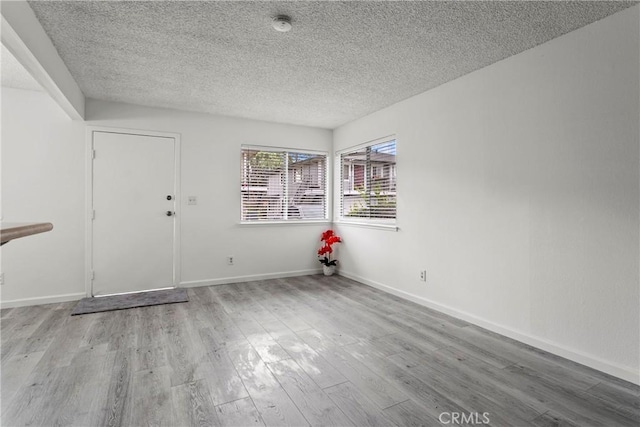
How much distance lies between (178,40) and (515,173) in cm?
292

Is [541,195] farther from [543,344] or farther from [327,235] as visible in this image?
[327,235]

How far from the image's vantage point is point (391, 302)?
3803 millimetres

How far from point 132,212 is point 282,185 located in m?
2.08

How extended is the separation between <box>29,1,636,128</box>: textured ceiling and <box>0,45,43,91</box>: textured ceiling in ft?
1.35

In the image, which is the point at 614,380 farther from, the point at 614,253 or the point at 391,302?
the point at 391,302

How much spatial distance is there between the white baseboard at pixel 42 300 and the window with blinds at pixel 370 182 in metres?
3.64

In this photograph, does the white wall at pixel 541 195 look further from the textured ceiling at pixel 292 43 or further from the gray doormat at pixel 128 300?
the gray doormat at pixel 128 300

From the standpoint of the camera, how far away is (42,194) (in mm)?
3697

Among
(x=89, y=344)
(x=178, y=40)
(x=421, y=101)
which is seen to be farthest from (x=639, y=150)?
(x=89, y=344)

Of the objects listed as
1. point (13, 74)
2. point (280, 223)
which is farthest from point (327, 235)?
point (13, 74)

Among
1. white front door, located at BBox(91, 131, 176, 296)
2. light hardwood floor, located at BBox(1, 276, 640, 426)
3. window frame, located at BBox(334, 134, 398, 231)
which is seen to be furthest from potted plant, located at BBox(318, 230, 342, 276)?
white front door, located at BBox(91, 131, 176, 296)

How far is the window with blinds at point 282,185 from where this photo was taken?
4.89 m

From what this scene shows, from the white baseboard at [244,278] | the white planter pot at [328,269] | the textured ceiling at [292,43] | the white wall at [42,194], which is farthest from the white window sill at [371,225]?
the white wall at [42,194]

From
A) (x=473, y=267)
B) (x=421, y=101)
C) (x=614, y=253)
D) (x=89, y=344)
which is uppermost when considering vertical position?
(x=421, y=101)
